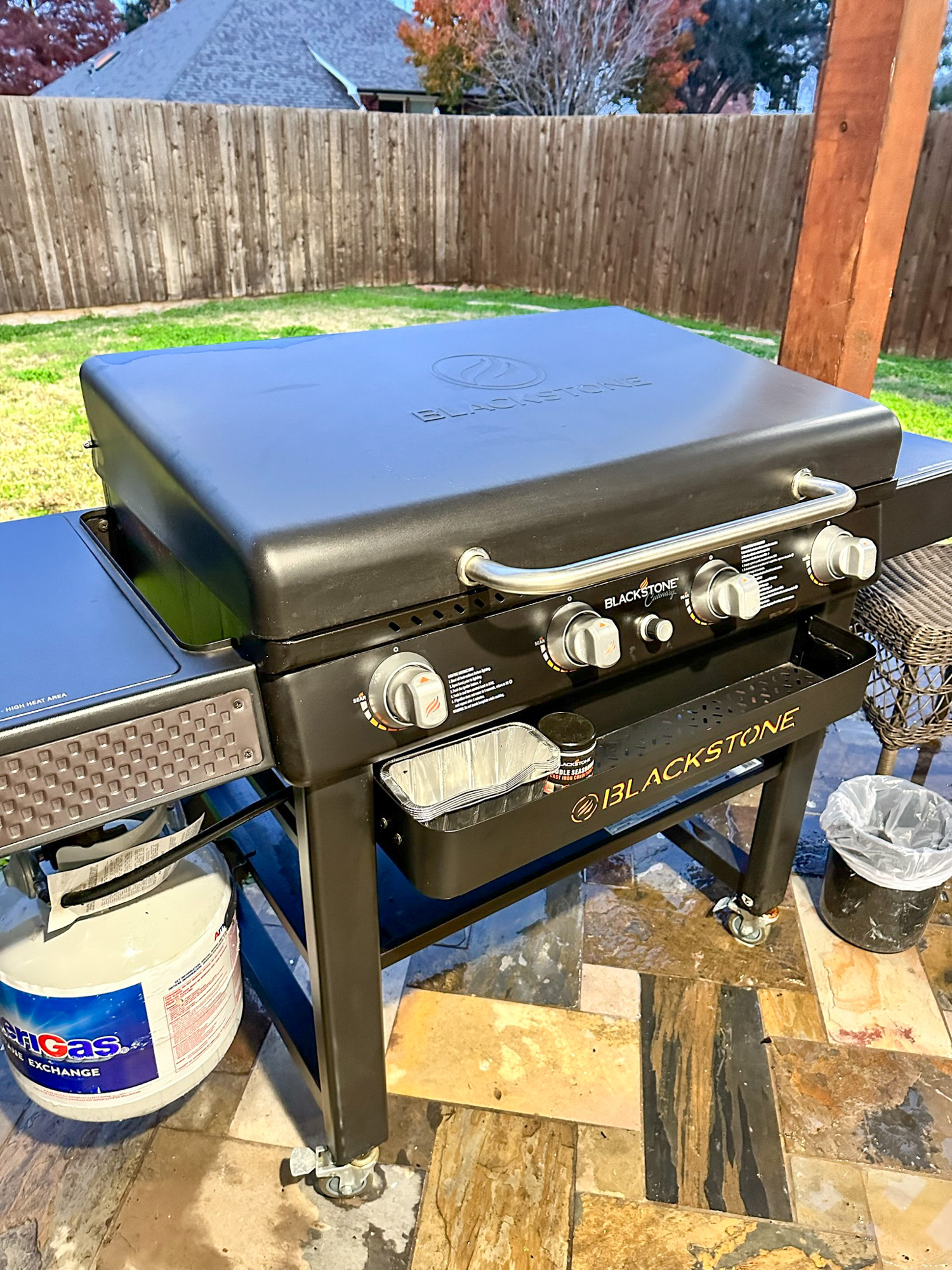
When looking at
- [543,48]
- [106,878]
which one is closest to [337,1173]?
[106,878]

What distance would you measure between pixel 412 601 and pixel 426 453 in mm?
210

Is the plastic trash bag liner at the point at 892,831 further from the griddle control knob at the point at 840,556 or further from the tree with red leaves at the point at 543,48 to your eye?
the tree with red leaves at the point at 543,48

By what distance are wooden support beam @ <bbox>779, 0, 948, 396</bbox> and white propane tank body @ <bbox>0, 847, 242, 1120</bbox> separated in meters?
1.60

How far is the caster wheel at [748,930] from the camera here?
1843 millimetres

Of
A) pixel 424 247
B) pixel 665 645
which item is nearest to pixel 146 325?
pixel 424 247

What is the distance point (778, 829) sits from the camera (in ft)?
5.67

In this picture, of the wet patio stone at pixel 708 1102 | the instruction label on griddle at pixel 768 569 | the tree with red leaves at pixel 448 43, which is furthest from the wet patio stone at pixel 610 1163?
the tree with red leaves at pixel 448 43

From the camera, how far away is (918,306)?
6559 mm

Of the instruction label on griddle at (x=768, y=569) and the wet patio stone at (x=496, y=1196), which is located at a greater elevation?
the instruction label on griddle at (x=768, y=569)

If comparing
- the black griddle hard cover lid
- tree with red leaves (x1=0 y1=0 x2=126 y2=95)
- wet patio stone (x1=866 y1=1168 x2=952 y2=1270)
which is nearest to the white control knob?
Result: the black griddle hard cover lid

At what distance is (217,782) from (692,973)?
1.25 metres

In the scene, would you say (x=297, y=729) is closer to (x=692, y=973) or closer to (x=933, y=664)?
(x=692, y=973)

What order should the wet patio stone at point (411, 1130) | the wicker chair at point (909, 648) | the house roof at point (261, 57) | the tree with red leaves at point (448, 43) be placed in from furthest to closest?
the tree with red leaves at point (448, 43)
the house roof at point (261, 57)
the wicker chair at point (909, 648)
the wet patio stone at point (411, 1130)

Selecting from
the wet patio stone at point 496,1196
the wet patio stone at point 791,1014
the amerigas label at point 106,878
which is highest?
the amerigas label at point 106,878
